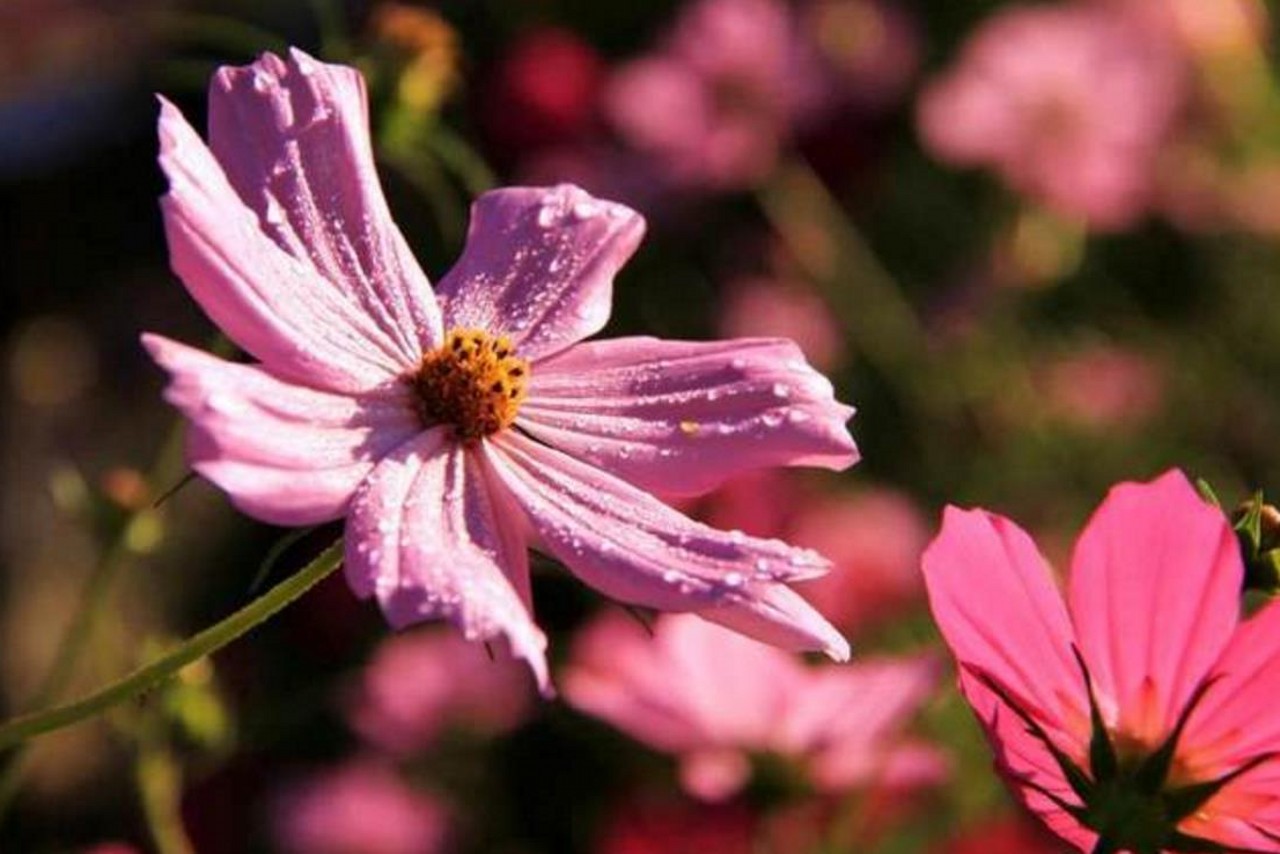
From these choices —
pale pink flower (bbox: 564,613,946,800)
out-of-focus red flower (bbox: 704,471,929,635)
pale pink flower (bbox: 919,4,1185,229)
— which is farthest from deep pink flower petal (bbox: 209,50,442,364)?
pale pink flower (bbox: 919,4,1185,229)

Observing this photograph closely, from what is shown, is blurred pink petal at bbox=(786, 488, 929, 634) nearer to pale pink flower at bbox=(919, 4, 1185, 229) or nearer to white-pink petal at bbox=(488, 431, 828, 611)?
pale pink flower at bbox=(919, 4, 1185, 229)

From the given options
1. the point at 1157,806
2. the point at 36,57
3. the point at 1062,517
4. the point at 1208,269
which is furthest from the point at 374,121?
the point at 36,57

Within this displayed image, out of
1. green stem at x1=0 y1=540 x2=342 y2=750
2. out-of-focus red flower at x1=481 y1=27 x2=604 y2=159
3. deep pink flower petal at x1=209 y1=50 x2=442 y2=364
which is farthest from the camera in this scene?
out-of-focus red flower at x1=481 y1=27 x2=604 y2=159

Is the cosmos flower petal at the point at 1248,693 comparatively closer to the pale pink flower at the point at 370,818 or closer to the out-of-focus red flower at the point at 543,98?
the pale pink flower at the point at 370,818

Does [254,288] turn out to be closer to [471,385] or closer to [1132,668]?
[471,385]

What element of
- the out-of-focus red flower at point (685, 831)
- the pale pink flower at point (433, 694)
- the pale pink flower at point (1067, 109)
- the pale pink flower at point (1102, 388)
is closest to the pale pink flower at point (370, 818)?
the pale pink flower at point (433, 694)
